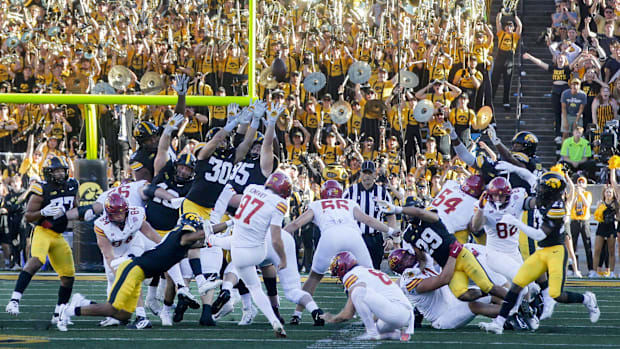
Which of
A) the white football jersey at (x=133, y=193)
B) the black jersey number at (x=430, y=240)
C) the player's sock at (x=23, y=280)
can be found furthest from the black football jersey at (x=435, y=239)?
the player's sock at (x=23, y=280)

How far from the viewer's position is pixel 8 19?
59.2 feet

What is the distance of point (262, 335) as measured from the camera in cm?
763

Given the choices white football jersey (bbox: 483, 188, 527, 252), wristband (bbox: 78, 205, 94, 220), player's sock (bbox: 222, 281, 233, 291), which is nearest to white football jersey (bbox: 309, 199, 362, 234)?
player's sock (bbox: 222, 281, 233, 291)

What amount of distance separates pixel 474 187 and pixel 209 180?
248 centimetres

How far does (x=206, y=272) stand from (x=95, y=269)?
546 centimetres

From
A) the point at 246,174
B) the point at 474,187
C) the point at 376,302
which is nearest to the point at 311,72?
the point at 246,174

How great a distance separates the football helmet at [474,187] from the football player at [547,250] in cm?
111

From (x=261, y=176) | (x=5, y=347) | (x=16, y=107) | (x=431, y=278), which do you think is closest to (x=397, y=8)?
(x=16, y=107)

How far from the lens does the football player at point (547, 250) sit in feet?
25.7

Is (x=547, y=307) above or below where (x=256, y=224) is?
below

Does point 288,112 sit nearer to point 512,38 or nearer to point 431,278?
point 512,38

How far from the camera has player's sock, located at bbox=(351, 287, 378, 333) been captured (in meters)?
7.21

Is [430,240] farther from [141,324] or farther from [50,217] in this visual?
[50,217]

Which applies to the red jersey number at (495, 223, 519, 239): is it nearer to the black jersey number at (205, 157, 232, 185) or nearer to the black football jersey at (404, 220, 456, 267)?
the black football jersey at (404, 220, 456, 267)
